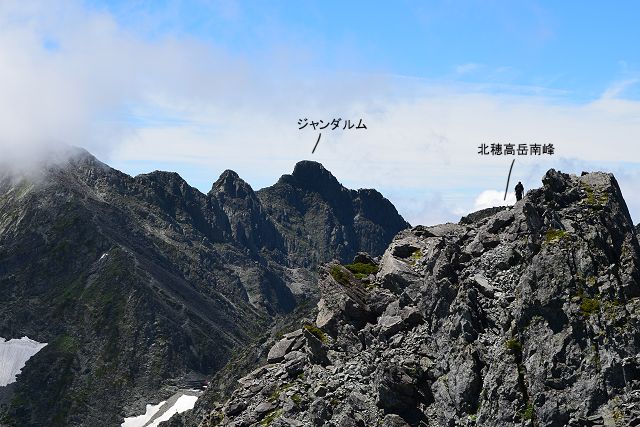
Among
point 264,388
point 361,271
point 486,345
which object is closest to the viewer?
point 486,345

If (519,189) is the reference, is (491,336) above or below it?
below

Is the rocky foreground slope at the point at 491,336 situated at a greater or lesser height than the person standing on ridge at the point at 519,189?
lesser

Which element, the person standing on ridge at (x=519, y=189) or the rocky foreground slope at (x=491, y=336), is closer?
the rocky foreground slope at (x=491, y=336)

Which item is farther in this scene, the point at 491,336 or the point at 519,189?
the point at 519,189

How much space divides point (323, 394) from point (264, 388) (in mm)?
7290

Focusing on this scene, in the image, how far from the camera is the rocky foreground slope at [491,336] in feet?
165

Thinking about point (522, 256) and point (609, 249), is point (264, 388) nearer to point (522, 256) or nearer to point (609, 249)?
point (522, 256)

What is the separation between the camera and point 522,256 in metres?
59.2

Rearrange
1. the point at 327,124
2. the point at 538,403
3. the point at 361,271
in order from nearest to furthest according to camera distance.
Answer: the point at 538,403, the point at 327,124, the point at 361,271

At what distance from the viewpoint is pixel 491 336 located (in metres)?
56.2

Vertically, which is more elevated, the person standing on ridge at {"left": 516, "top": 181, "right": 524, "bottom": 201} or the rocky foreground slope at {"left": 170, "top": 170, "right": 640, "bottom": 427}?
the person standing on ridge at {"left": 516, "top": 181, "right": 524, "bottom": 201}

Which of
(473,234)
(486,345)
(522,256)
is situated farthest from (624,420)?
(473,234)

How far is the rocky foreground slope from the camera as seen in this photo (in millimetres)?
50438

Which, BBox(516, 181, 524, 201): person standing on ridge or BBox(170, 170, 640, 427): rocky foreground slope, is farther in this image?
BBox(516, 181, 524, 201): person standing on ridge
